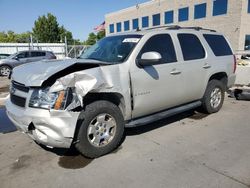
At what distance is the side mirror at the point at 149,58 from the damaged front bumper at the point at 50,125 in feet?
4.57

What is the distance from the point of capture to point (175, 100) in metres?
4.79

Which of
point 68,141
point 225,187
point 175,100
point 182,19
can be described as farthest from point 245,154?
point 182,19

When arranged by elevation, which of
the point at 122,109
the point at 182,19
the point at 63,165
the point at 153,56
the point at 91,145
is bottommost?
the point at 63,165

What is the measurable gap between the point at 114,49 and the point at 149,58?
86 centimetres

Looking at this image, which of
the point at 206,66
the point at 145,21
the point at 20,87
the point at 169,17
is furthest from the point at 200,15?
the point at 20,87

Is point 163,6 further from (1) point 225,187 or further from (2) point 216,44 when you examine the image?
(1) point 225,187

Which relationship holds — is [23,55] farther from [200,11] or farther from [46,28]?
[46,28]

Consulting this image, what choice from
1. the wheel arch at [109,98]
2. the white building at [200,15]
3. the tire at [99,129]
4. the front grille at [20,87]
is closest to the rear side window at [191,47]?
the wheel arch at [109,98]

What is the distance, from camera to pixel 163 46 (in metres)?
4.54

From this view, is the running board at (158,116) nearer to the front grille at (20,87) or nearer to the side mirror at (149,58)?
the side mirror at (149,58)

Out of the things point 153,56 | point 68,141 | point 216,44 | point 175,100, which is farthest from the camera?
point 216,44

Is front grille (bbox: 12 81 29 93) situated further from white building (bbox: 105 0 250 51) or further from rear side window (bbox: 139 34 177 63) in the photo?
white building (bbox: 105 0 250 51)

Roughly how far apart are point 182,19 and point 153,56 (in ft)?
90.1

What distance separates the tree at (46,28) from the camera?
4928 cm
